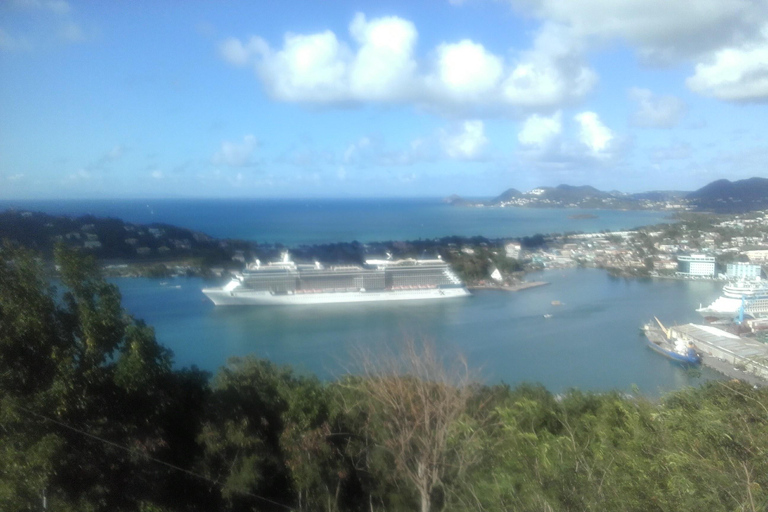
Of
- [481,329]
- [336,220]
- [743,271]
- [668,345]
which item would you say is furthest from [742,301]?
[336,220]

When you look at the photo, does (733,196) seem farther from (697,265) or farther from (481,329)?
(481,329)

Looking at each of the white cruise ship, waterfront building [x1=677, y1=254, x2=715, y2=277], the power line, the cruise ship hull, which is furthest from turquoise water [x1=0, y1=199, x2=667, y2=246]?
the white cruise ship

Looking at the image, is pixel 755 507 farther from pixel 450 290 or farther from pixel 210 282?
pixel 450 290

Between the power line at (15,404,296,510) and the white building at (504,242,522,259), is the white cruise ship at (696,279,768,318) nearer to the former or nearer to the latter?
the white building at (504,242,522,259)

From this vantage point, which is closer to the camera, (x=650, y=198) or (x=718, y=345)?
(x=718, y=345)

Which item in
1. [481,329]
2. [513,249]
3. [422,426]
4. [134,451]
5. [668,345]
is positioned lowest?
[481,329]

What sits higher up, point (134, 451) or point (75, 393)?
point (75, 393)
